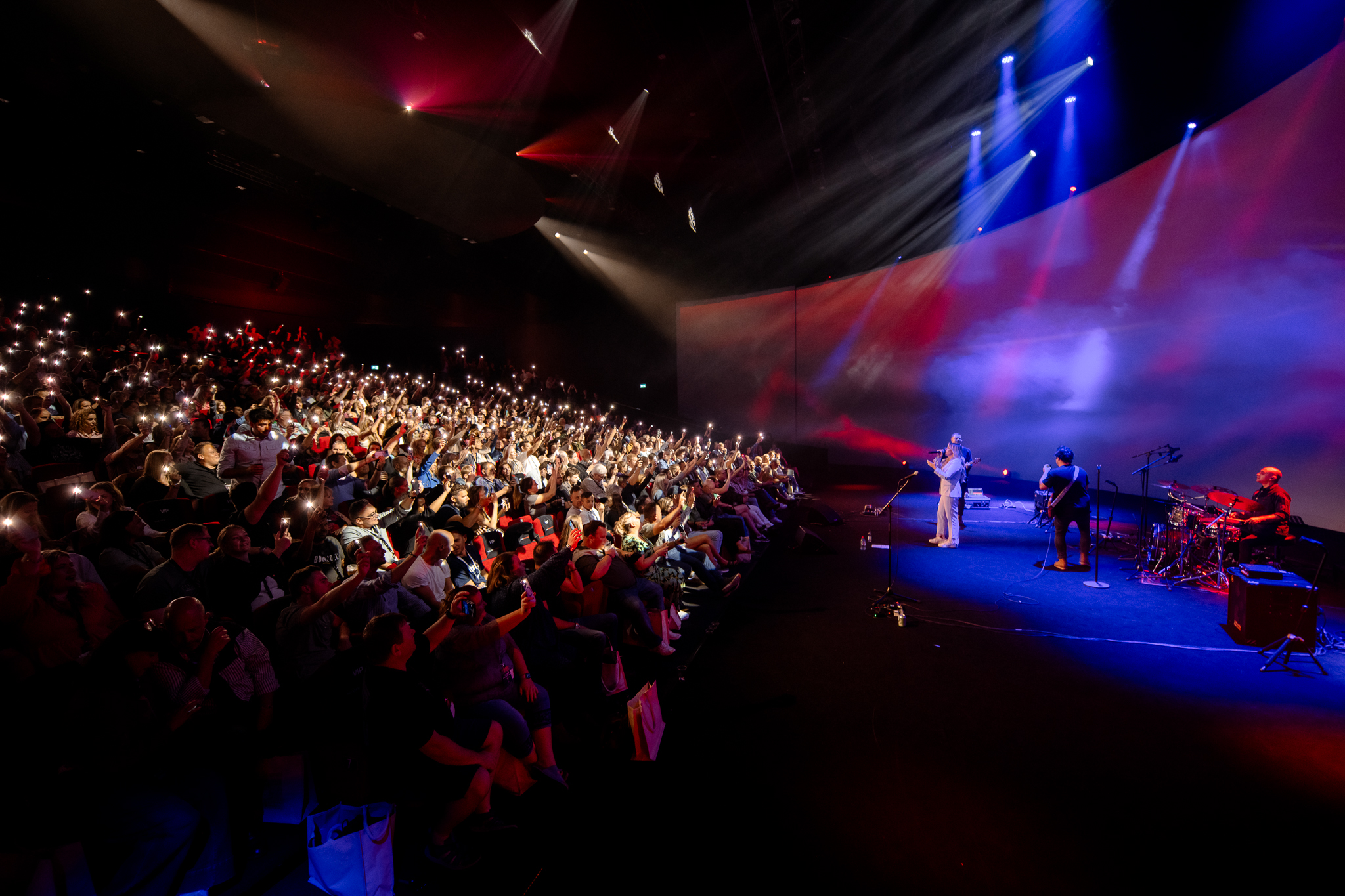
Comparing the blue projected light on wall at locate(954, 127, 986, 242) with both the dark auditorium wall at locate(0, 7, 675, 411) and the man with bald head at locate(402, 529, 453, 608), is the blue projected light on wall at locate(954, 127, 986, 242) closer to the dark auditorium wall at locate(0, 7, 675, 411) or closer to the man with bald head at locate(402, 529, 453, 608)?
the dark auditorium wall at locate(0, 7, 675, 411)

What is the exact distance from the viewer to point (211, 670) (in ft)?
7.15

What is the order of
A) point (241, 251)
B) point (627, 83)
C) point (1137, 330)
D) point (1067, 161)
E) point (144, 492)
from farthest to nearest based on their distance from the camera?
point (241, 251) → point (1067, 161) → point (1137, 330) → point (627, 83) → point (144, 492)

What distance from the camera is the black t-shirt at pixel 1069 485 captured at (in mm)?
6031

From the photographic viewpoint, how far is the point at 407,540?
14.3 ft

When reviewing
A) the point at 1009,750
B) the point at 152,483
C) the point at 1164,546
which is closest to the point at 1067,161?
the point at 1164,546

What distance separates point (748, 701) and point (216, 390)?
25.4ft

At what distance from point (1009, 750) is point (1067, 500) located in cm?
389

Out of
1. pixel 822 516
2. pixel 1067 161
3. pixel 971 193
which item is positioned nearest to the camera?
pixel 1067 161

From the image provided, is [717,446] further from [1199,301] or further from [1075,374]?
[1199,301]

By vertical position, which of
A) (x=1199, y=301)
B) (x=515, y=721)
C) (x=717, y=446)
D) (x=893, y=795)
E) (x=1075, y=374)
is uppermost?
(x=1199, y=301)

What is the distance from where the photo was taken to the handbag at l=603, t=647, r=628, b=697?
11.5 feet

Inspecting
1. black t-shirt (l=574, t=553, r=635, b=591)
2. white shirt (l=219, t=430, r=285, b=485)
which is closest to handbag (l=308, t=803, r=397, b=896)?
black t-shirt (l=574, t=553, r=635, b=591)

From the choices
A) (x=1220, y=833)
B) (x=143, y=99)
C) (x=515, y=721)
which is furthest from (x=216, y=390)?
(x=1220, y=833)

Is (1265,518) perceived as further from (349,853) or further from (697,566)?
(349,853)
